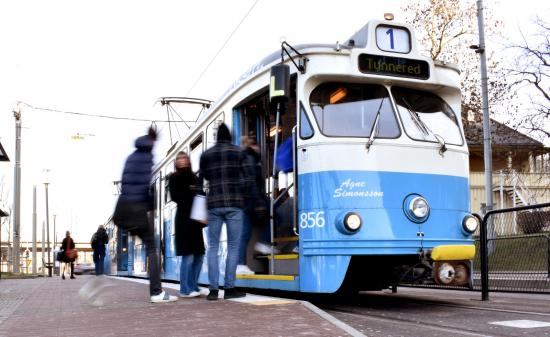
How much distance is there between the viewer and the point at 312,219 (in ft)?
23.2

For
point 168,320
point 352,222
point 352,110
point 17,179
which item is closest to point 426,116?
point 352,110

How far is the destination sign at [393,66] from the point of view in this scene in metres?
7.48

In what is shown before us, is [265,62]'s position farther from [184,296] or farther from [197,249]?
[184,296]

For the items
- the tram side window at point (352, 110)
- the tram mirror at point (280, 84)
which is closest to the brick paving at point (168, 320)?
the tram side window at point (352, 110)

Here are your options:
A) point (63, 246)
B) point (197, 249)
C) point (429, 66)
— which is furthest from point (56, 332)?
point (63, 246)

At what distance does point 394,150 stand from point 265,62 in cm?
205

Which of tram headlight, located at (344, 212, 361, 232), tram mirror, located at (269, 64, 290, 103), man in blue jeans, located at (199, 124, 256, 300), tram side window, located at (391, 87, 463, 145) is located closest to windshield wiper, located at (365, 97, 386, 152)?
tram side window, located at (391, 87, 463, 145)

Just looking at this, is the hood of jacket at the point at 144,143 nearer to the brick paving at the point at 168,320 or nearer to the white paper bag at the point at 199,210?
the white paper bag at the point at 199,210

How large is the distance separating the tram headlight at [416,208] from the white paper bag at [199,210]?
2.26m

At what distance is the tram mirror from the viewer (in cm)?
709

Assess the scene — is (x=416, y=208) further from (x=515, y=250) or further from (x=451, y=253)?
(x=515, y=250)

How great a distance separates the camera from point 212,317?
5.55 metres

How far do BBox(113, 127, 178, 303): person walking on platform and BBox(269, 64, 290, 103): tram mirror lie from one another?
146 cm

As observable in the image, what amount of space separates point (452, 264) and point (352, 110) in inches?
84.0
